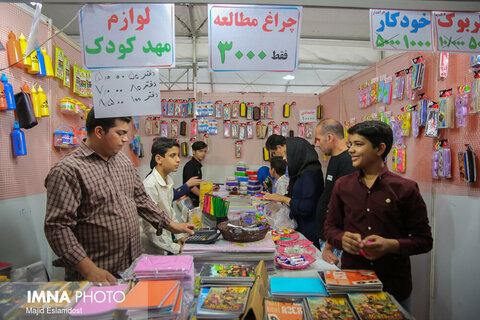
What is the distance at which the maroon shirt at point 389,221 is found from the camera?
149 cm

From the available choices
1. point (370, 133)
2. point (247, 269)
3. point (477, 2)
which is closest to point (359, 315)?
point (247, 269)

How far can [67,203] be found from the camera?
55.7 inches

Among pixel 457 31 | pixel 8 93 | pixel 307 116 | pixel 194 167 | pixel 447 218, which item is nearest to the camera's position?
pixel 457 31

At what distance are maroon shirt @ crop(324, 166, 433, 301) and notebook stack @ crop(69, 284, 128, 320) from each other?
117 centimetres

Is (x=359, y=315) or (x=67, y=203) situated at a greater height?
(x=67, y=203)

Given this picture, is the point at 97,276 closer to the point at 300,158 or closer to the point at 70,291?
the point at 70,291

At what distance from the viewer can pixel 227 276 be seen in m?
1.28

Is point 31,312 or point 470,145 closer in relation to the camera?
point 31,312

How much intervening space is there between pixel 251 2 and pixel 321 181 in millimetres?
1876

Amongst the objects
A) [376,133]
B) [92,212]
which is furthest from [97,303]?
[376,133]

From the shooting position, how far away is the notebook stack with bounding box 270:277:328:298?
4.00ft

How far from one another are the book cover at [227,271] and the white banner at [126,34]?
0.98 m

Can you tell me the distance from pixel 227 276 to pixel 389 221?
2.99 ft

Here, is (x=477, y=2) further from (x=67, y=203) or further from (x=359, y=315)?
(x=67, y=203)
